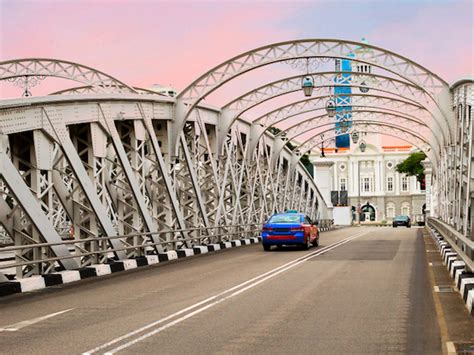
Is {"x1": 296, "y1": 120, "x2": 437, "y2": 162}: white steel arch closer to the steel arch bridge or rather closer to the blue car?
the steel arch bridge

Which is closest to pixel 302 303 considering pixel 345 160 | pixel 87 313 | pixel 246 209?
pixel 87 313

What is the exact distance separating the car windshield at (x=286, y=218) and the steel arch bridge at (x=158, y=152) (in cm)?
222

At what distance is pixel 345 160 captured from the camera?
140000 mm

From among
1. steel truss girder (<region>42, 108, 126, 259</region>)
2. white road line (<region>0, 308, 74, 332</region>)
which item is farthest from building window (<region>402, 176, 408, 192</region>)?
white road line (<region>0, 308, 74, 332</region>)

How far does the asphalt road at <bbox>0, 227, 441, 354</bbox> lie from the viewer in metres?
8.60

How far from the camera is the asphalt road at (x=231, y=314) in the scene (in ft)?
28.2

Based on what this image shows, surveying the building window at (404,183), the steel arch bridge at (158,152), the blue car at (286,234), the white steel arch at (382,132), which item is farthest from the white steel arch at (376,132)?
the building window at (404,183)

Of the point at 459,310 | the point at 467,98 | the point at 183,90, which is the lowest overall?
the point at 459,310

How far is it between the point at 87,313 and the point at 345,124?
126 feet

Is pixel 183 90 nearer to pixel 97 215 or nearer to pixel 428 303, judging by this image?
pixel 97 215

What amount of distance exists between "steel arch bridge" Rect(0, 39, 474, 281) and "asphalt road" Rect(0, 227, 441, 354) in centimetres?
169

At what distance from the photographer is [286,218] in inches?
1221

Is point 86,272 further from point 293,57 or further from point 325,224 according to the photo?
point 325,224

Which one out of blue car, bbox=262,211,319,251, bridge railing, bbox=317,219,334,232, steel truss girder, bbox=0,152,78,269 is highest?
steel truss girder, bbox=0,152,78,269
